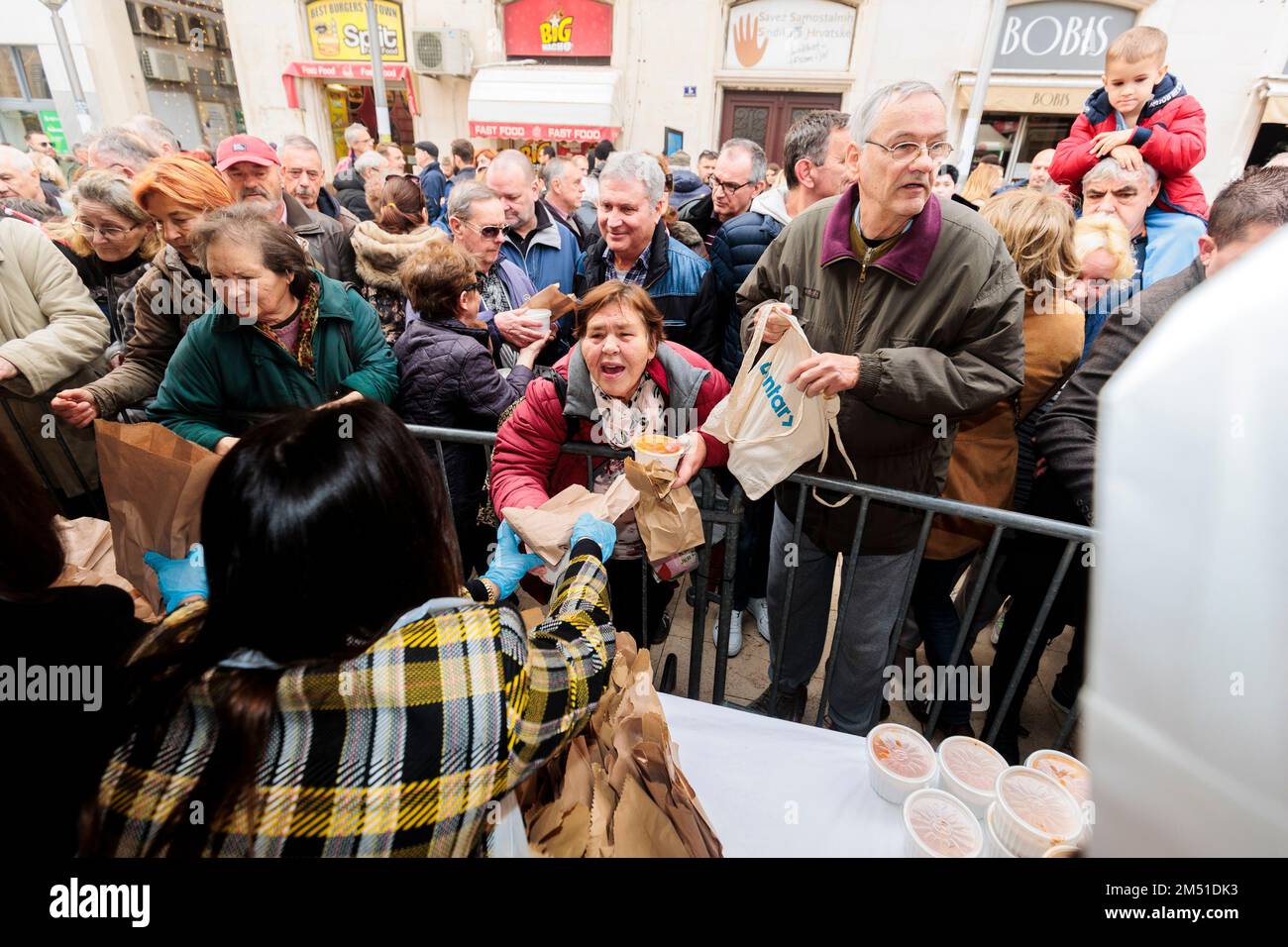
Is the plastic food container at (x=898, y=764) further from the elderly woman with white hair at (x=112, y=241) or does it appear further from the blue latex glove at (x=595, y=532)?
the elderly woman with white hair at (x=112, y=241)

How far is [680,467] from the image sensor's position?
2.10 metres

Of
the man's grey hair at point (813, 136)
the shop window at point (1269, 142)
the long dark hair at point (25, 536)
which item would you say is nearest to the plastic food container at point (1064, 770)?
the long dark hair at point (25, 536)

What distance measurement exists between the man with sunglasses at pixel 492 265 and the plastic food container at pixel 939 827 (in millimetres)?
2468

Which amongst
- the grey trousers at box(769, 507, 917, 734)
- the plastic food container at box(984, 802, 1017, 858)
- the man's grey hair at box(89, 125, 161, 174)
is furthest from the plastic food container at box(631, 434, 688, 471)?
the man's grey hair at box(89, 125, 161, 174)

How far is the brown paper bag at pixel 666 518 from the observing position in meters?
1.96

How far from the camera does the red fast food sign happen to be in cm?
1399

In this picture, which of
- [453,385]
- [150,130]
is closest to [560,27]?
[150,130]

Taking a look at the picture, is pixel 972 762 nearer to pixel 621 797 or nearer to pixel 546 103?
pixel 621 797

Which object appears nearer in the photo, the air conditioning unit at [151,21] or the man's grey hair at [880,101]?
the man's grey hair at [880,101]

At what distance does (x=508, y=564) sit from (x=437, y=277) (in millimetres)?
1505

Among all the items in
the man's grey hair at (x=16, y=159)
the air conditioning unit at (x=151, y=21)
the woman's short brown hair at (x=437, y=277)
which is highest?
the air conditioning unit at (x=151, y=21)

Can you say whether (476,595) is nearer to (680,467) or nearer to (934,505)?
(680,467)

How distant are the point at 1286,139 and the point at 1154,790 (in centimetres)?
1707
